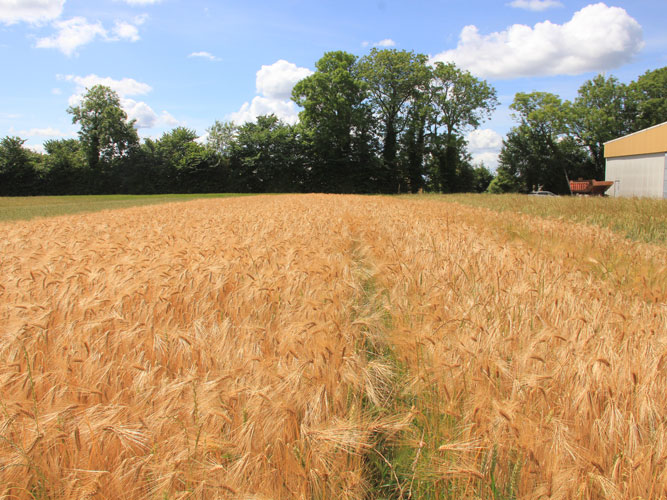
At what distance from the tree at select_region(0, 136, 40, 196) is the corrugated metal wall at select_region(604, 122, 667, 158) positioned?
2416 inches

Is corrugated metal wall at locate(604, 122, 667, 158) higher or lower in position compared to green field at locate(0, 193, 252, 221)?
higher

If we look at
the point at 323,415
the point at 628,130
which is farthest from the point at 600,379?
the point at 628,130

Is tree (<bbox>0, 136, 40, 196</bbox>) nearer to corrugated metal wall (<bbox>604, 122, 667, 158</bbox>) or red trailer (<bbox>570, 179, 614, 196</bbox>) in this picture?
red trailer (<bbox>570, 179, 614, 196</bbox>)

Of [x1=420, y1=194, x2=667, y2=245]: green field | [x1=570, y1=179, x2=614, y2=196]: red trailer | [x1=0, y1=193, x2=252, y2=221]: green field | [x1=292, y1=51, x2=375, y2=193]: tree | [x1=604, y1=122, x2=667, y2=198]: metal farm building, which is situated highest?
[x1=292, y1=51, x2=375, y2=193]: tree

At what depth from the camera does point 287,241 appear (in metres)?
5.10

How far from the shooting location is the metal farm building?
25984 millimetres

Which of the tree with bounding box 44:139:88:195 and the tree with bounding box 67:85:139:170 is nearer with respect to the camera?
the tree with bounding box 44:139:88:195

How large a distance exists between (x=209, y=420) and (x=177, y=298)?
149cm

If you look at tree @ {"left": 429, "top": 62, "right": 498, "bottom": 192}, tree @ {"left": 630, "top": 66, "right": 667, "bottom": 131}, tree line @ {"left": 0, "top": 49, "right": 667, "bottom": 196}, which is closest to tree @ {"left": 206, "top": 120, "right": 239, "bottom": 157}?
tree line @ {"left": 0, "top": 49, "right": 667, "bottom": 196}

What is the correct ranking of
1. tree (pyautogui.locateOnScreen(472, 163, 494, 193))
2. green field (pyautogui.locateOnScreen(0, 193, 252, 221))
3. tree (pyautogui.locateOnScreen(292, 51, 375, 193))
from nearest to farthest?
green field (pyautogui.locateOnScreen(0, 193, 252, 221)) → tree (pyautogui.locateOnScreen(292, 51, 375, 193)) → tree (pyautogui.locateOnScreen(472, 163, 494, 193))

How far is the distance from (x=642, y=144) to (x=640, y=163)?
143 centimetres

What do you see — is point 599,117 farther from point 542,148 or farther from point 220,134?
point 220,134

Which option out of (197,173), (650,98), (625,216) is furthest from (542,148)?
(625,216)

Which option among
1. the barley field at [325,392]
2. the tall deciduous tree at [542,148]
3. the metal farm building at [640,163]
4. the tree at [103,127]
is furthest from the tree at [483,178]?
the barley field at [325,392]
